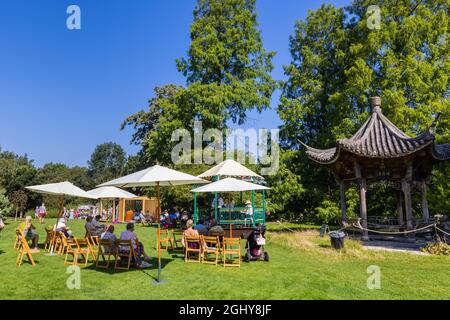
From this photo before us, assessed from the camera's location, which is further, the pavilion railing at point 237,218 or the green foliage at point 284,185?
the green foliage at point 284,185

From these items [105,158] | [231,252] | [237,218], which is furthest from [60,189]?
[105,158]

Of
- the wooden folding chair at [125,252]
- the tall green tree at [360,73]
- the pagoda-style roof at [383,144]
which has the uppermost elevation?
the tall green tree at [360,73]

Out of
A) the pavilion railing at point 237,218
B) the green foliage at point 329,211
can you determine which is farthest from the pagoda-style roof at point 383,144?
the green foliage at point 329,211

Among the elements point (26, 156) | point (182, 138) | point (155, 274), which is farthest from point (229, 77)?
point (26, 156)

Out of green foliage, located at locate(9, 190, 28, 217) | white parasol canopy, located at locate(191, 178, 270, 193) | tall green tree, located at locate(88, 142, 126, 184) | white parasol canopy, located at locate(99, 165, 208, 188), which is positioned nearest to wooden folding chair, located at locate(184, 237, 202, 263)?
white parasol canopy, located at locate(99, 165, 208, 188)

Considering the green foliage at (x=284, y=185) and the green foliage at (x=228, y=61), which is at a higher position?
the green foliage at (x=228, y=61)

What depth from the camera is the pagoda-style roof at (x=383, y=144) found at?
13.9 meters

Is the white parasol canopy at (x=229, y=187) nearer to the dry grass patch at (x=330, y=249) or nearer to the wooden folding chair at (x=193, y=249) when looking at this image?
the wooden folding chair at (x=193, y=249)

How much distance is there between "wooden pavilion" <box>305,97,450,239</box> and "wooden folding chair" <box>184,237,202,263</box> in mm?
8409

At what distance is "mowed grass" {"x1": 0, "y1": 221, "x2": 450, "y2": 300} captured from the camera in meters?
6.31

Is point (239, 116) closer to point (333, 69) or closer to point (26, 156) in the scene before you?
point (333, 69)

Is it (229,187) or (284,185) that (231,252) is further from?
(284,185)

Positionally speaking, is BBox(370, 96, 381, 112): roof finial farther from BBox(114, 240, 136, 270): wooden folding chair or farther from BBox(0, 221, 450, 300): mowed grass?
BBox(114, 240, 136, 270): wooden folding chair

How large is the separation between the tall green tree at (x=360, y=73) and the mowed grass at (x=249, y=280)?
13.5 meters
